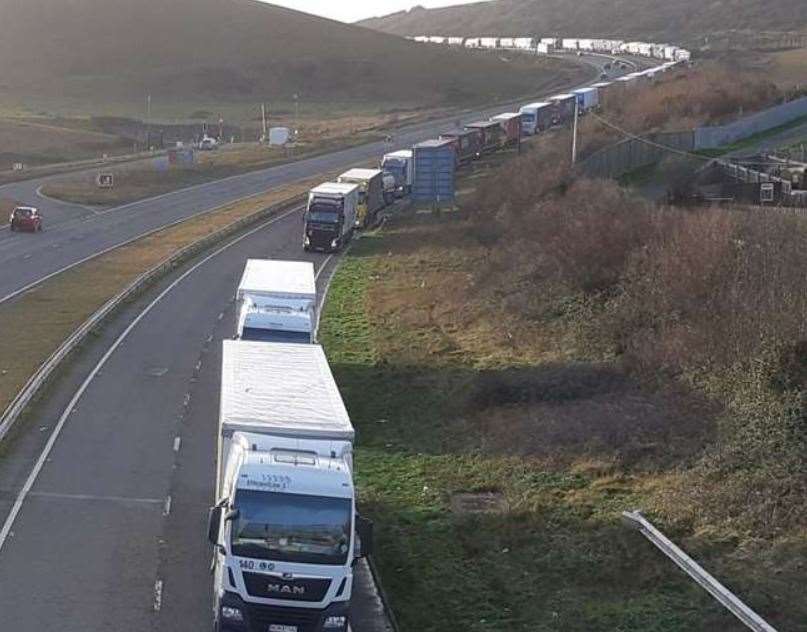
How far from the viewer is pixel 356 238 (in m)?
62.2

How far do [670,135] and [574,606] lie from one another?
4981cm

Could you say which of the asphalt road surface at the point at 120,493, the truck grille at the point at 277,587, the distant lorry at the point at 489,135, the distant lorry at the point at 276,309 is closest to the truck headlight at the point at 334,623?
the truck grille at the point at 277,587

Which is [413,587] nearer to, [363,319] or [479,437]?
[479,437]

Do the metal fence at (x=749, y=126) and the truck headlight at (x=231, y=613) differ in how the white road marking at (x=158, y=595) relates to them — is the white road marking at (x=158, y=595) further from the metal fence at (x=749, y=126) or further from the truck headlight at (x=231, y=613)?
the metal fence at (x=749, y=126)

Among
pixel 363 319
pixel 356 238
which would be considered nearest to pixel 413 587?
pixel 363 319

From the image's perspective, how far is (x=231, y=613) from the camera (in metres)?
17.2

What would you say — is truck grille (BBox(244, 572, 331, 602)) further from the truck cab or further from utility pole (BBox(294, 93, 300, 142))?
utility pole (BBox(294, 93, 300, 142))

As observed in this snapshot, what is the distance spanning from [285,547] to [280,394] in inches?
170

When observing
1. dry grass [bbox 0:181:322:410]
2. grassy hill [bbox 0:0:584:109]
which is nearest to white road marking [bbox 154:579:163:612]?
dry grass [bbox 0:181:322:410]

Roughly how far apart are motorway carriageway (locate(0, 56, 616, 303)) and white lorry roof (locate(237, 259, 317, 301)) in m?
13.8

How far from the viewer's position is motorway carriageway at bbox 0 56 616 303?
53531mm

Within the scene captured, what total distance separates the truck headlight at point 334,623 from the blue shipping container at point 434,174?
51.5 meters

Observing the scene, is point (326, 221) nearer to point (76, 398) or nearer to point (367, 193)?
point (367, 193)

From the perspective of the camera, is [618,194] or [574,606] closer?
[574,606]
